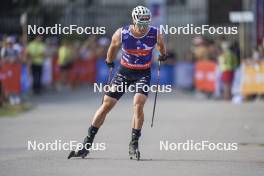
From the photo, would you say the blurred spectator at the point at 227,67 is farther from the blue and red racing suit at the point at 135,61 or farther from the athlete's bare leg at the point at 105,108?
the athlete's bare leg at the point at 105,108

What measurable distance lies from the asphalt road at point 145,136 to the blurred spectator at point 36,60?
207 cm

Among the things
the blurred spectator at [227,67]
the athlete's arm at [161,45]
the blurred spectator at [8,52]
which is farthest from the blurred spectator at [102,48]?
the athlete's arm at [161,45]

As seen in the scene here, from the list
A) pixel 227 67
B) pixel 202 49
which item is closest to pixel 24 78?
pixel 227 67

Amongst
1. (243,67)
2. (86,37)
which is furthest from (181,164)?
(86,37)

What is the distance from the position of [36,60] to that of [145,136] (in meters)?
14.3

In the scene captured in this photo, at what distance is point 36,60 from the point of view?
102 feet

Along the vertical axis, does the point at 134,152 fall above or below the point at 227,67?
below

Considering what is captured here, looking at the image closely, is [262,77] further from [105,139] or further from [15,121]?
[105,139]

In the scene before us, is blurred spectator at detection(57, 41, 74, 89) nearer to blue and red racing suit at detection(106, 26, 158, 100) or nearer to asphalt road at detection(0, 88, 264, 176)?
asphalt road at detection(0, 88, 264, 176)

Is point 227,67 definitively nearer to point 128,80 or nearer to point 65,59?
point 65,59

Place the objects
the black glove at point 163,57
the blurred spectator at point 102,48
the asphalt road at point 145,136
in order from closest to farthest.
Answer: the asphalt road at point 145,136 → the black glove at point 163,57 → the blurred spectator at point 102,48

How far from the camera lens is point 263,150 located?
48.3 feet

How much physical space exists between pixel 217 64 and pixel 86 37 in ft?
43.0

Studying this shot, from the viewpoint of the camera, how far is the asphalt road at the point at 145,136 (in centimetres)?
1235
